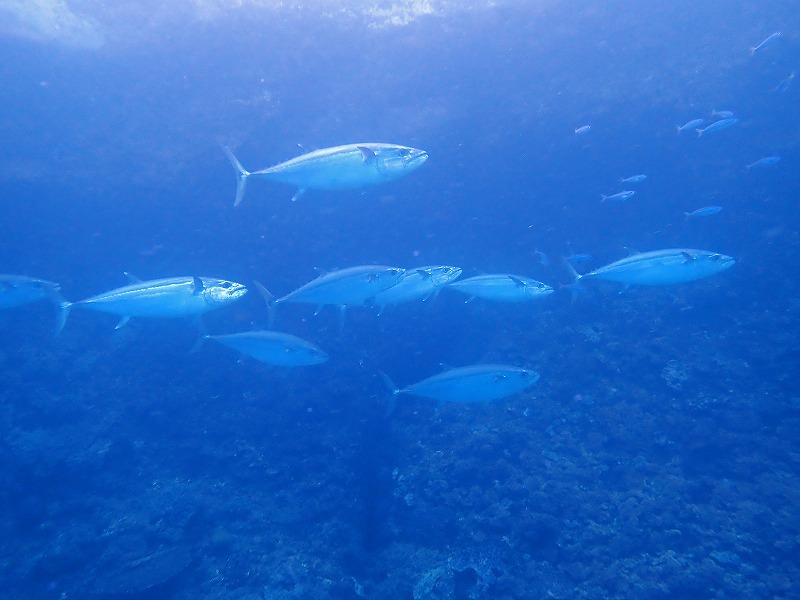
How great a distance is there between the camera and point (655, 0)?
902cm

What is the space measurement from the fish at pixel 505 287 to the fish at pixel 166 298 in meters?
2.78

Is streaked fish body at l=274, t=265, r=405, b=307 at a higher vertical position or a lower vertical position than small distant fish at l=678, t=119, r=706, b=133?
lower

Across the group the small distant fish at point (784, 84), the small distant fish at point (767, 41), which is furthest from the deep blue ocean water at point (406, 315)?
the small distant fish at point (767, 41)

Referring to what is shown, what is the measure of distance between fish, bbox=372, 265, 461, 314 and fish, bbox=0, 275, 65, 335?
3841 mm

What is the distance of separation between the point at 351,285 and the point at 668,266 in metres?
A: 3.59

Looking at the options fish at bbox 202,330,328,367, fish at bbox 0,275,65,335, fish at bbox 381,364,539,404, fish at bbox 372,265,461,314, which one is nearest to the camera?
fish at bbox 381,364,539,404

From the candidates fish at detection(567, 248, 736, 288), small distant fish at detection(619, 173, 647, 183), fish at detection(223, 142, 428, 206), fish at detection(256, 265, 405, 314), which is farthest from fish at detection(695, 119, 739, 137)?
fish at detection(256, 265, 405, 314)

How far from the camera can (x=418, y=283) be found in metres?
5.18

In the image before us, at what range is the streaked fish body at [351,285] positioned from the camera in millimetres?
4707

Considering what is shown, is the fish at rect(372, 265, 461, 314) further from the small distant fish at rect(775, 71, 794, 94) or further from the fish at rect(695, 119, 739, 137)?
the small distant fish at rect(775, 71, 794, 94)

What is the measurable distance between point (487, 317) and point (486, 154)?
10.2 feet

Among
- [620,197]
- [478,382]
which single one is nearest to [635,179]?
[620,197]

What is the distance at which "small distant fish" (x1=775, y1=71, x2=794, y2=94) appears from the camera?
26.1ft

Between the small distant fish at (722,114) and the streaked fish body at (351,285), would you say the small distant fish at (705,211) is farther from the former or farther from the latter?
the streaked fish body at (351,285)
